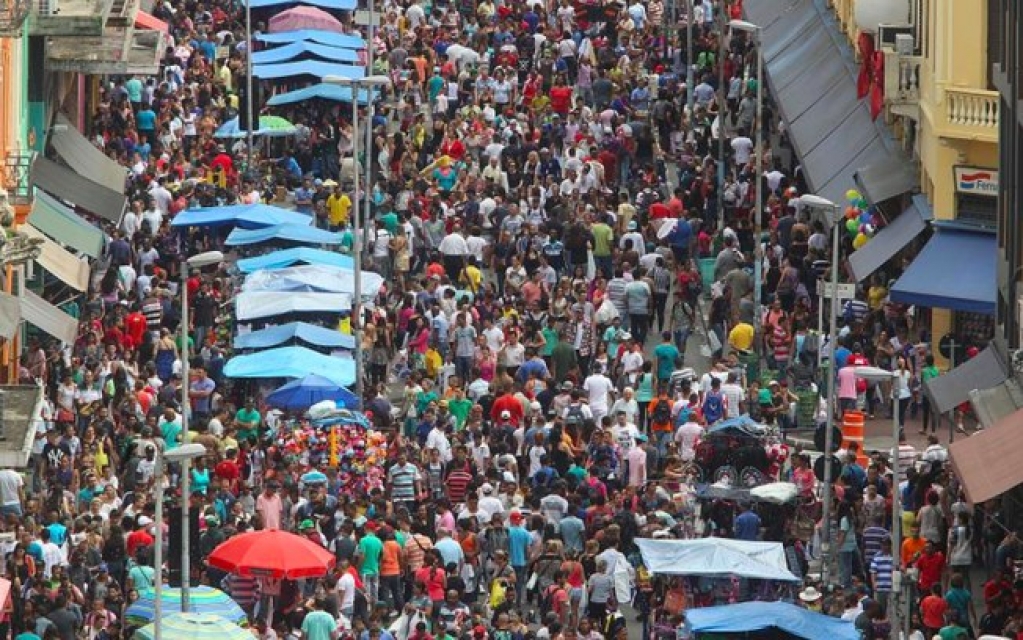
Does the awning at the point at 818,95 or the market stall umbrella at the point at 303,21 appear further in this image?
the market stall umbrella at the point at 303,21

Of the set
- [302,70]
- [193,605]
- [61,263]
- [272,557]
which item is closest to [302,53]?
[302,70]

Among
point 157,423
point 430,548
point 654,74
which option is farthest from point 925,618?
point 654,74

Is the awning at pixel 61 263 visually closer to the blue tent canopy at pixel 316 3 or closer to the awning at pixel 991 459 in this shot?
the awning at pixel 991 459

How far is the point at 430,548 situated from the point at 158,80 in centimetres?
3042

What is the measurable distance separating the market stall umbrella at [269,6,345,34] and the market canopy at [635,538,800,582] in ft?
120

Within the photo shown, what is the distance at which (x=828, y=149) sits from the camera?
72.1 m

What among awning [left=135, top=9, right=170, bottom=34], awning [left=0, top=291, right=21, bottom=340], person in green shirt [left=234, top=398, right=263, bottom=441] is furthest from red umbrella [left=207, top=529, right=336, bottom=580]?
awning [left=135, top=9, right=170, bottom=34]

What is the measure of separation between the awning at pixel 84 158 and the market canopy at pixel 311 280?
6411 mm

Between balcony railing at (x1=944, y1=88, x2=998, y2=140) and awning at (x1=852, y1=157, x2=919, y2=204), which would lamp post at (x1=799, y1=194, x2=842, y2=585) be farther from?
awning at (x1=852, y1=157, x2=919, y2=204)

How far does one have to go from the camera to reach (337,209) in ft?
238

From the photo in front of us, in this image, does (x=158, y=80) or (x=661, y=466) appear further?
(x=158, y=80)

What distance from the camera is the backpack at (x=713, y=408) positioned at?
193 feet

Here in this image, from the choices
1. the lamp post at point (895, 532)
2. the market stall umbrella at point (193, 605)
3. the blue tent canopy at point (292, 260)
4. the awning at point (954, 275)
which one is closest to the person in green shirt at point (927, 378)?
the awning at point (954, 275)

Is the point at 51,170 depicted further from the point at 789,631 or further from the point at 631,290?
the point at 789,631
